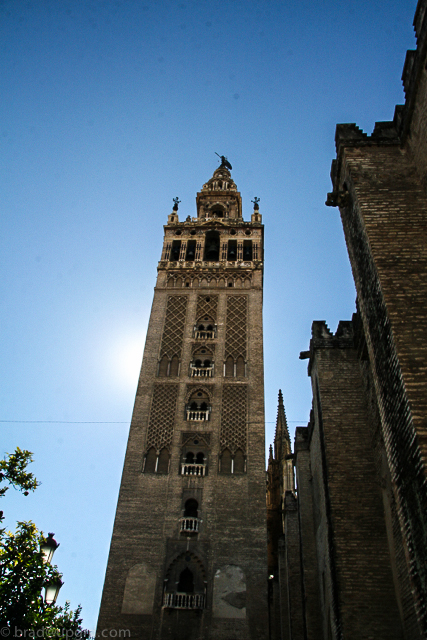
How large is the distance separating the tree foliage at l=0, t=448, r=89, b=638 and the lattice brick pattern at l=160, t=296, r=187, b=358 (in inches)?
504

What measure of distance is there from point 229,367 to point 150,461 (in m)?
5.49

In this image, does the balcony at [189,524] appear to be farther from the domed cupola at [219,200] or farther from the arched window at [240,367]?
the domed cupola at [219,200]

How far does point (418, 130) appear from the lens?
25.5 feet

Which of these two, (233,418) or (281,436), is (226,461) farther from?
(281,436)

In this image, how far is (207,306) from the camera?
24.4m

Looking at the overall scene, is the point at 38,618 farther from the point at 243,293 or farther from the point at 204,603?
the point at 243,293

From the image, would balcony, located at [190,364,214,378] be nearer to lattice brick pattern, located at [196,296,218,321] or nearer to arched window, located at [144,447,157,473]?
lattice brick pattern, located at [196,296,218,321]

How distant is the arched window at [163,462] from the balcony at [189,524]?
6.55 feet

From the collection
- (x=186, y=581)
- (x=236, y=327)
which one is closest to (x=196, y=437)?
(x=186, y=581)

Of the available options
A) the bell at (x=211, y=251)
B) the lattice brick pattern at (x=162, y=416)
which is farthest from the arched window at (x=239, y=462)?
the bell at (x=211, y=251)

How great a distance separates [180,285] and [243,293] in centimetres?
324

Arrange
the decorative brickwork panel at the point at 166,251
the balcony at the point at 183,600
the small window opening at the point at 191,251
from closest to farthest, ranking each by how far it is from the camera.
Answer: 1. the balcony at the point at 183,600
2. the decorative brickwork panel at the point at 166,251
3. the small window opening at the point at 191,251

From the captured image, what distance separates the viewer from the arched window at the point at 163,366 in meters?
21.2

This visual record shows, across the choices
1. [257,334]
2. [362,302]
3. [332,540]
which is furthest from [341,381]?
[257,334]
